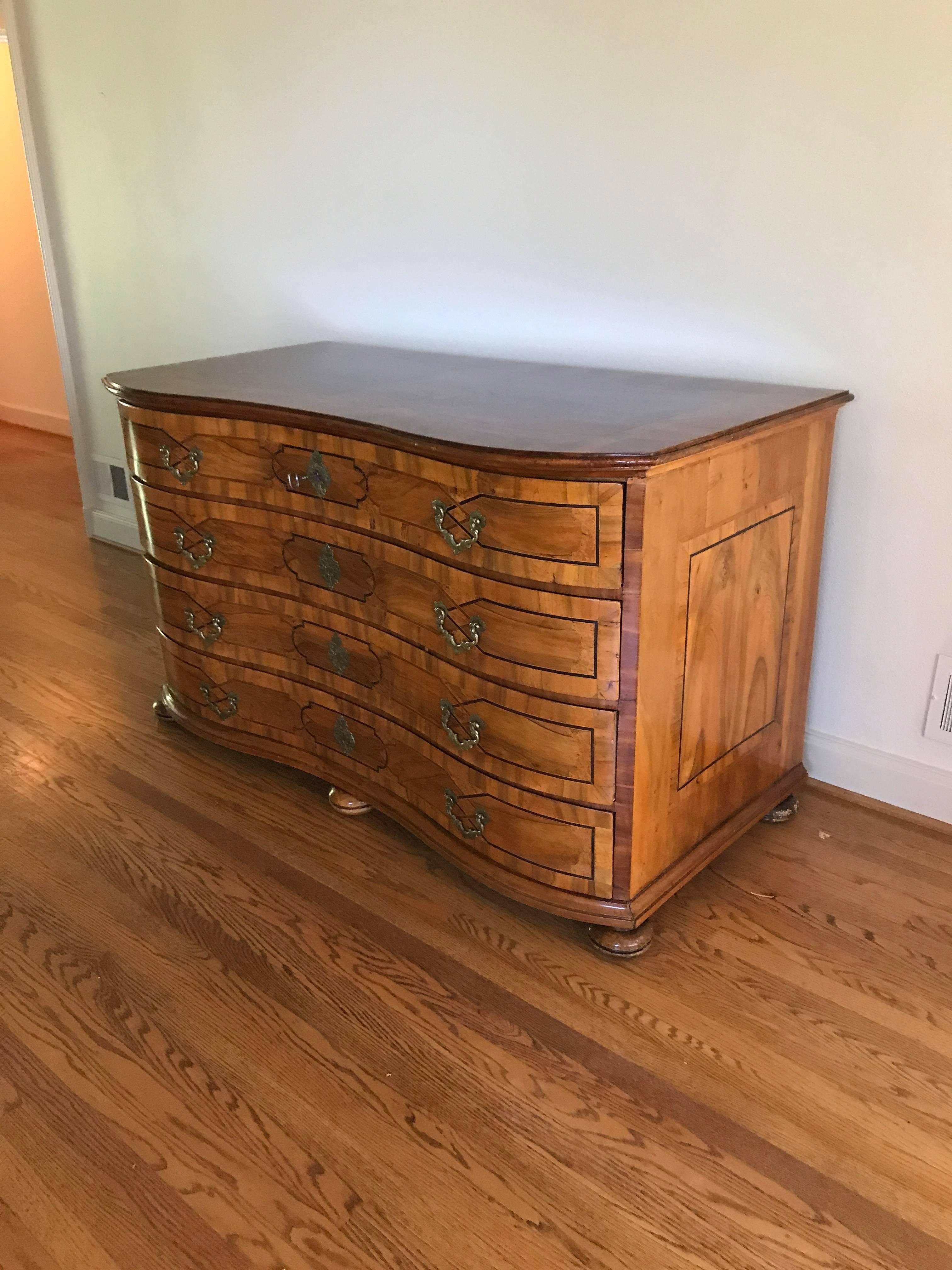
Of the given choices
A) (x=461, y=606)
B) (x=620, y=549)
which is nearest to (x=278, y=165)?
(x=461, y=606)

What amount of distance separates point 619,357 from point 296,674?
2.98 feet

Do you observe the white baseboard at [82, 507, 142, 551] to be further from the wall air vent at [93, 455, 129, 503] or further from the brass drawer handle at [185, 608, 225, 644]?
the brass drawer handle at [185, 608, 225, 644]

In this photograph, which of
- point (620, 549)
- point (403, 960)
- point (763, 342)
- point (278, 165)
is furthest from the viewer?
point (278, 165)

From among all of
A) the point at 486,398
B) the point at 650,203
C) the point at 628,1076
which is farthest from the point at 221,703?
the point at 650,203

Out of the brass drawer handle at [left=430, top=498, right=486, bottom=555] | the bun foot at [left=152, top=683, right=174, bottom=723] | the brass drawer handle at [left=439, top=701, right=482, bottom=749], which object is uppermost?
the brass drawer handle at [left=430, top=498, right=486, bottom=555]

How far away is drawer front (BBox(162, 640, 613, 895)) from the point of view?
1577 mm

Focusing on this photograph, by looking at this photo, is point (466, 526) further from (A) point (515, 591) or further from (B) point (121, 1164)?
(B) point (121, 1164)

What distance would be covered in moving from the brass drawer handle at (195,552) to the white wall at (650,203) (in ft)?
2.52

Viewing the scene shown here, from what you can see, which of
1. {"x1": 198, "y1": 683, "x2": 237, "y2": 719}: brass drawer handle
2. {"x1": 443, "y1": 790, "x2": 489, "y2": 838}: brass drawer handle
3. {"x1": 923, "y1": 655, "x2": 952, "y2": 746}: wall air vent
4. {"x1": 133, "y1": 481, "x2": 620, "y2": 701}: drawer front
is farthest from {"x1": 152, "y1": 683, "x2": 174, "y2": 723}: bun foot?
{"x1": 923, "y1": 655, "x2": 952, "y2": 746}: wall air vent

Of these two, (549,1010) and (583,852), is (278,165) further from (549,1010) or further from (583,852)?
(549,1010)

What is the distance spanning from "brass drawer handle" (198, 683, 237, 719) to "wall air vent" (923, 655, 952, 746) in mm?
1364

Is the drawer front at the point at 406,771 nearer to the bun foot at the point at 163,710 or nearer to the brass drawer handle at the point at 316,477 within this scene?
the bun foot at the point at 163,710

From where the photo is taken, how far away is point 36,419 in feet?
17.6

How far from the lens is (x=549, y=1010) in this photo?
1.50 metres
